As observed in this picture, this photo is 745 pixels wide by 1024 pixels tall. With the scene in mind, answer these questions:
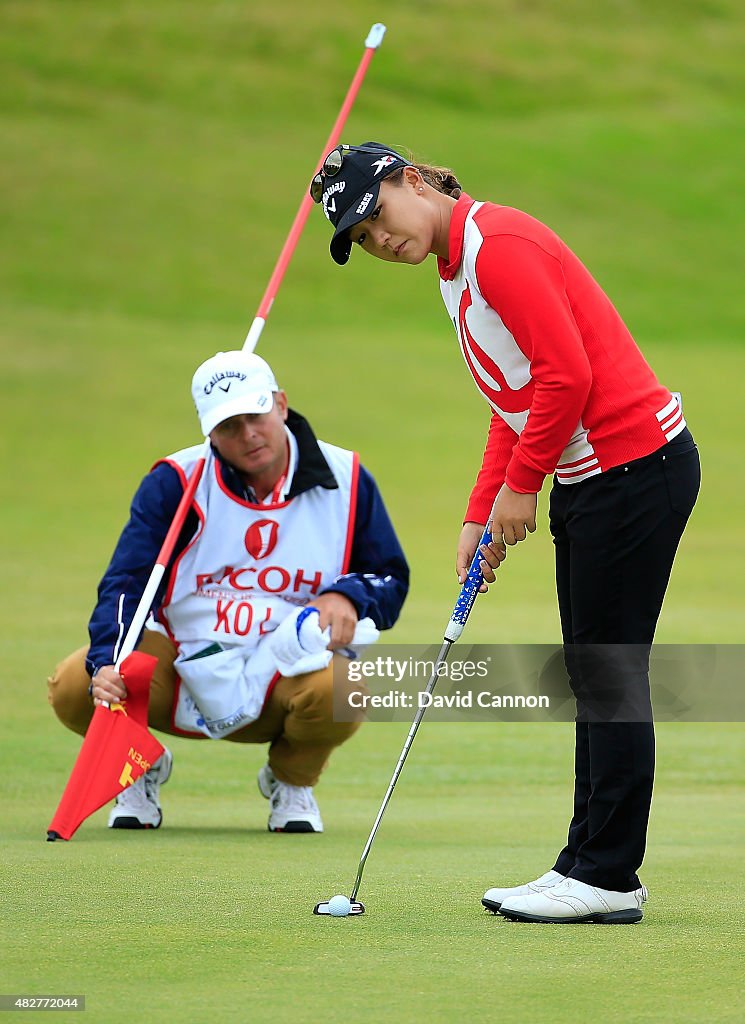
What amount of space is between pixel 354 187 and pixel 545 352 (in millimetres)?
499

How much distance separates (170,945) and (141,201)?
28116 mm

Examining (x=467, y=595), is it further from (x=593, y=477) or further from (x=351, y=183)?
(x=351, y=183)

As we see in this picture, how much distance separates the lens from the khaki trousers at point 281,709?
15.9 ft

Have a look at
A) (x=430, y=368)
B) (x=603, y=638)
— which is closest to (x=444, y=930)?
(x=603, y=638)

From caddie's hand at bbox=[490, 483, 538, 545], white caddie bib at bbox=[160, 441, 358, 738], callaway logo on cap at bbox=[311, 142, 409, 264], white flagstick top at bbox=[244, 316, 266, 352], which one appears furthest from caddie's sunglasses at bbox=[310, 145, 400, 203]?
white flagstick top at bbox=[244, 316, 266, 352]

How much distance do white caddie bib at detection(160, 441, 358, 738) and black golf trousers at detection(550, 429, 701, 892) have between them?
1656mm

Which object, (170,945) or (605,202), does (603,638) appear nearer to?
(170,945)

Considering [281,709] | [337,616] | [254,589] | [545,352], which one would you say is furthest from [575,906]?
[254,589]

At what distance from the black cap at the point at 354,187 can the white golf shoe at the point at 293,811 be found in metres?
1.89

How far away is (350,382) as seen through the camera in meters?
21.7

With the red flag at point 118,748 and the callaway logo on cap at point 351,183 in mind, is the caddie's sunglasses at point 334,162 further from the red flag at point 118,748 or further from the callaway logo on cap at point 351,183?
the red flag at point 118,748

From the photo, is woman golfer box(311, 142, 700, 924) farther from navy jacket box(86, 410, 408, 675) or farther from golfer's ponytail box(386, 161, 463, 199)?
navy jacket box(86, 410, 408, 675)

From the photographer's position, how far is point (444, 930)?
3.14m

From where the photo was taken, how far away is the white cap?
470cm
